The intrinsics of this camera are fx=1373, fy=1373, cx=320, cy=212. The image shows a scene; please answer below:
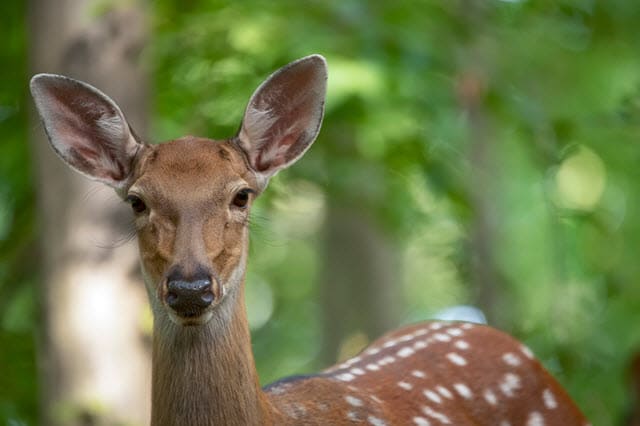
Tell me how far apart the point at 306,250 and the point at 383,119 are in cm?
1656

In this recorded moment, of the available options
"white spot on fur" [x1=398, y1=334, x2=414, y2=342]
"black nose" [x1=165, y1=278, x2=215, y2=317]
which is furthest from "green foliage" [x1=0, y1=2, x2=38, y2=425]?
"black nose" [x1=165, y1=278, x2=215, y2=317]

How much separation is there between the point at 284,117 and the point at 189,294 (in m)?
1.03

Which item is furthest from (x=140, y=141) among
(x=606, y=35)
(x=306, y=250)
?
(x=306, y=250)

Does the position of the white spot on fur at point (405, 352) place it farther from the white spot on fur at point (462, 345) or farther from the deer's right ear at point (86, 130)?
the deer's right ear at point (86, 130)

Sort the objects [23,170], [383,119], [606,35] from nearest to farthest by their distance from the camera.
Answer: [383,119] < [23,170] < [606,35]

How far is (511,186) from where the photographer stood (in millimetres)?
17906

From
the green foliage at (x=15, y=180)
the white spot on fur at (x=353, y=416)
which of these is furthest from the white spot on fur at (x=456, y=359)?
the green foliage at (x=15, y=180)

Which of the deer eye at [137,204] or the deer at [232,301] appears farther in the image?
the deer eye at [137,204]

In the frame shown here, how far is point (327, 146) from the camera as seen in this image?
27.4ft

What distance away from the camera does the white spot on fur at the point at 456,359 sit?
5.78 metres

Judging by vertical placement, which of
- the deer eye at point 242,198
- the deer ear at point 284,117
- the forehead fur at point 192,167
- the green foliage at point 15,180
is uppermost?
the deer ear at point 284,117

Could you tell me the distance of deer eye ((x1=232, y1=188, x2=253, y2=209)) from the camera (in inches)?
185

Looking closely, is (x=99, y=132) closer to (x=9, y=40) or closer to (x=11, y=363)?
(x=11, y=363)

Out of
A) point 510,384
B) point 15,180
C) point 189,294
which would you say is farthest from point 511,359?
point 15,180
